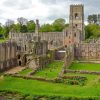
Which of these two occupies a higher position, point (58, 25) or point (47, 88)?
point (58, 25)

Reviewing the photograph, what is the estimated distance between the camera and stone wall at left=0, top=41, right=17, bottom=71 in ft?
190

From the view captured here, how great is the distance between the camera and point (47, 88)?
4084cm

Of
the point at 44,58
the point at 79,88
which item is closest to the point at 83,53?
the point at 44,58

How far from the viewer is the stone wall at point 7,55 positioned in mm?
58025

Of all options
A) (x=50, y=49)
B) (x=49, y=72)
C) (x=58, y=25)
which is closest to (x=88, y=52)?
(x=50, y=49)

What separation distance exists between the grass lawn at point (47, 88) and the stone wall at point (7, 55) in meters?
13.4

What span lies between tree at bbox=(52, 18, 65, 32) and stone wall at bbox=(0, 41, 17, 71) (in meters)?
71.0

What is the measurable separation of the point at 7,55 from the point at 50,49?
24.7m

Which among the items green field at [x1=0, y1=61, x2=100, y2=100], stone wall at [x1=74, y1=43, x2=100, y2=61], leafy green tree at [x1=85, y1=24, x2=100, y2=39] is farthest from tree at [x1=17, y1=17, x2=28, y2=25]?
green field at [x1=0, y1=61, x2=100, y2=100]

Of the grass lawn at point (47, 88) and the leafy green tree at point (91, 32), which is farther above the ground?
the leafy green tree at point (91, 32)

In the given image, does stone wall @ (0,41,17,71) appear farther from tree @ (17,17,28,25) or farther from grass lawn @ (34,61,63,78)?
tree @ (17,17,28,25)

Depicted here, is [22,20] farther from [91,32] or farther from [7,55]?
A: [7,55]

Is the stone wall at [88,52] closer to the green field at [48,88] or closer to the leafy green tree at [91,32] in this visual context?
the green field at [48,88]

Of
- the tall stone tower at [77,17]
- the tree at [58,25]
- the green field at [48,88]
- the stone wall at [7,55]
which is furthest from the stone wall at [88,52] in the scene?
the tree at [58,25]
